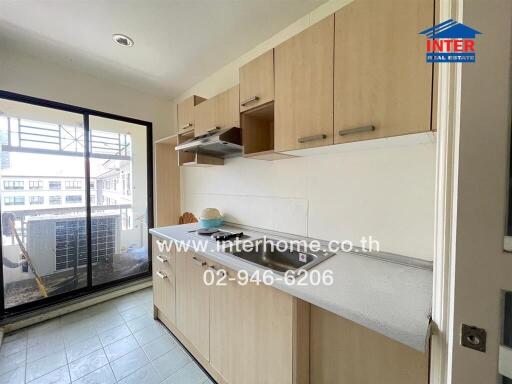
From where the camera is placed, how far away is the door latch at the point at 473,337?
0.48 meters

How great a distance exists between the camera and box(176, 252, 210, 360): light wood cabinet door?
1.38 metres

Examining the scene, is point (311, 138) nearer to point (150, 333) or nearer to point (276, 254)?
point (276, 254)

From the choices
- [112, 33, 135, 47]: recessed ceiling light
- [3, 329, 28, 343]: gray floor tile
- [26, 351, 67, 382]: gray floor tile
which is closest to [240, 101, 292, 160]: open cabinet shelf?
[112, 33, 135, 47]: recessed ceiling light

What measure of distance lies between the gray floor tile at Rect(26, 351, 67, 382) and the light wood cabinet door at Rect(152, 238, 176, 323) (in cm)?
69

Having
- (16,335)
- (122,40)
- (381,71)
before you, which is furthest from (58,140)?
(381,71)

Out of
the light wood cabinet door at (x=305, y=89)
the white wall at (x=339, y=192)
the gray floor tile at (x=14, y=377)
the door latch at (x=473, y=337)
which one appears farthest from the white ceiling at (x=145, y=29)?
the gray floor tile at (x=14, y=377)

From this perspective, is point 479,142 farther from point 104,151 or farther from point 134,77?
point 104,151

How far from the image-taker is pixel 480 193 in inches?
18.6

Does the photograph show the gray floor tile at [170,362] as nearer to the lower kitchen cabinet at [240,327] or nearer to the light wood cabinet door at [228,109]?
the lower kitchen cabinet at [240,327]

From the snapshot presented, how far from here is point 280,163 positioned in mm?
1695

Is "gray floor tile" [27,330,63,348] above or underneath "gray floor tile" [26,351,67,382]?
underneath

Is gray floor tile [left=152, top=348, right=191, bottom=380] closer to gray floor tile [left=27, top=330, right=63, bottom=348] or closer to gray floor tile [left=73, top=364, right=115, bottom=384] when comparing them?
gray floor tile [left=73, top=364, right=115, bottom=384]

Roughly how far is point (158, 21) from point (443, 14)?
5.78 ft

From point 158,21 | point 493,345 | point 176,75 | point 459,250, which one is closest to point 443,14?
point 459,250
